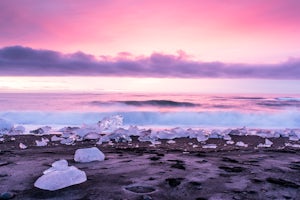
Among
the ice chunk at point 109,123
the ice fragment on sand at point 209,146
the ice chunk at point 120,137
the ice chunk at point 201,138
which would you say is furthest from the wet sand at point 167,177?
the ice chunk at point 109,123

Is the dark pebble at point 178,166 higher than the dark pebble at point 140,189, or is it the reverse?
the dark pebble at point 140,189

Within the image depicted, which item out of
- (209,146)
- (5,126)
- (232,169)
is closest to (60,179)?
(232,169)

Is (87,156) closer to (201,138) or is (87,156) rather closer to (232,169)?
(232,169)

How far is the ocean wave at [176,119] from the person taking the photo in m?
15.9

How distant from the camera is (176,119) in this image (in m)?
16.8

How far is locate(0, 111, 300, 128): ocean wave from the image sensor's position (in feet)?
52.3

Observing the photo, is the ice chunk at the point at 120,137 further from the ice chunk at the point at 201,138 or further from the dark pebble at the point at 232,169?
the dark pebble at the point at 232,169

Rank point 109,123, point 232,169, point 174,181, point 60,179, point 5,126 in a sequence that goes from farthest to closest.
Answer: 1. point 109,123
2. point 5,126
3. point 232,169
4. point 174,181
5. point 60,179

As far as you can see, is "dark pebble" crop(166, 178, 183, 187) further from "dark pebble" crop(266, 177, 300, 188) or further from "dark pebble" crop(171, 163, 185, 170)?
"dark pebble" crop(266, 177, 300, 188)

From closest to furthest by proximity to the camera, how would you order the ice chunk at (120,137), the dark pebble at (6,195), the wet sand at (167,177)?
the dark pebble at (6,195) → the wet sand at (167,177) → the ice chunk at (120,137)

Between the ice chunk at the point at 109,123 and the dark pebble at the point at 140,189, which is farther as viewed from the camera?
the ice chunk at the point at 109,123

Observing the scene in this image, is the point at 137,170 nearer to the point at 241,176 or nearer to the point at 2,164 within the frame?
the point at 241,176

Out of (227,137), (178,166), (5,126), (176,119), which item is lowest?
(176,119)

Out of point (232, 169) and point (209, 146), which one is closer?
point (232, 169)
